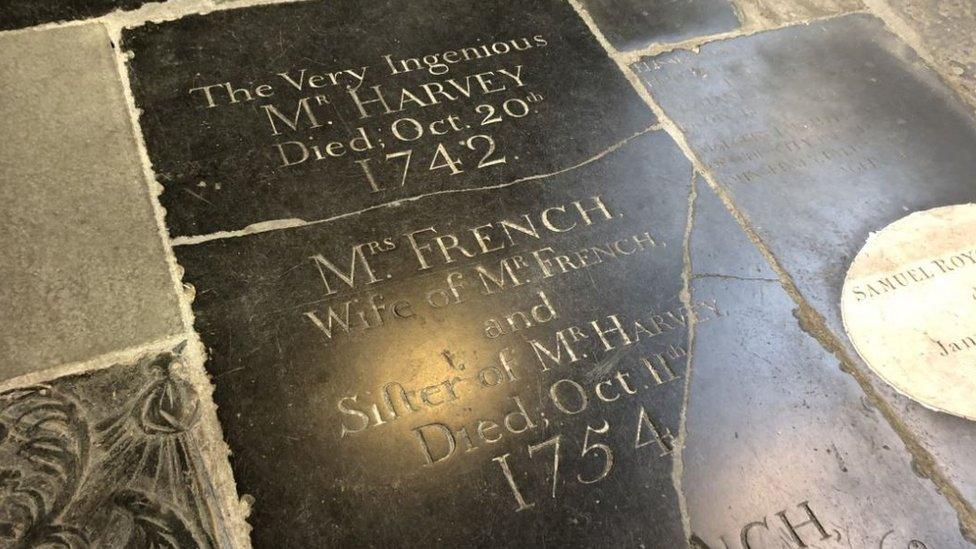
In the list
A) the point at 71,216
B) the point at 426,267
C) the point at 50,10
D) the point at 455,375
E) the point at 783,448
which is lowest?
the point at 783,448

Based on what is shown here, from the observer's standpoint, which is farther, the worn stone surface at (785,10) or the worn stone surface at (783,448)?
the worn stone surface at (785,10)

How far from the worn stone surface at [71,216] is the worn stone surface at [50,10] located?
8cm

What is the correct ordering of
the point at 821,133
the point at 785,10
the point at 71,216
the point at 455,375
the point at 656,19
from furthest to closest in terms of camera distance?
the point at 785,10 → the point at 656,19 → the point at 821,133 → the point at 71,216 → the point at 455,375

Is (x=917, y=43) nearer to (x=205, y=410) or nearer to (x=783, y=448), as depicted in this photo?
(x=783, y=448)

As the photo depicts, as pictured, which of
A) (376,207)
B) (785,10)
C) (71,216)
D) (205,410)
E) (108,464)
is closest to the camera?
(108,464)

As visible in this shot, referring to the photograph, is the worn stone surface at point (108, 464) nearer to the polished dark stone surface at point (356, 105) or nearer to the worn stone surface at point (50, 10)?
the polished dark stone surface at point (356, 105)

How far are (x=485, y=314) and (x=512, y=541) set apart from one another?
66 centimetres

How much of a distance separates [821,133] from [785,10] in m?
0.77

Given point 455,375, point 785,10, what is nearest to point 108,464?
point 455,375

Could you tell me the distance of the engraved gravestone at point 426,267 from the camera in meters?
1.84

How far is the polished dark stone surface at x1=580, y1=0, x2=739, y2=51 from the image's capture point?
291cm

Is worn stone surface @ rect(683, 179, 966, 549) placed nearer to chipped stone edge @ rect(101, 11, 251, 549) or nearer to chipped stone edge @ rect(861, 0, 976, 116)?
chipped stone edge @ rect(101, 11, 251, 549)

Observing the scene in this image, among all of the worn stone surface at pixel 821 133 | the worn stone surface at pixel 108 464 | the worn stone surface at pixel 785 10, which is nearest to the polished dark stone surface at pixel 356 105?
the worn stone surface at pixel 821 133

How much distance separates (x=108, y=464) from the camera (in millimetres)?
1757
